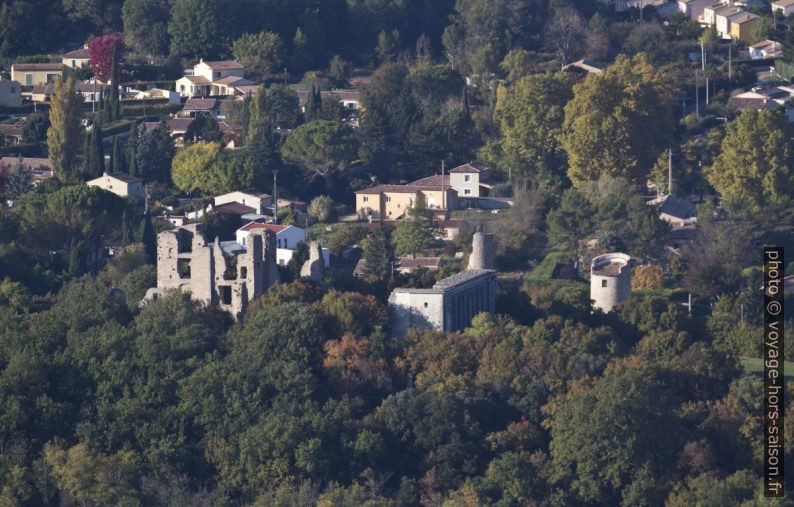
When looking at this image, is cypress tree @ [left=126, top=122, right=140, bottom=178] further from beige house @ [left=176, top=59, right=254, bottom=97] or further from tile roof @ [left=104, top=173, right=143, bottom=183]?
beige house @ [left=176, top=59, right=254, bottom=97]

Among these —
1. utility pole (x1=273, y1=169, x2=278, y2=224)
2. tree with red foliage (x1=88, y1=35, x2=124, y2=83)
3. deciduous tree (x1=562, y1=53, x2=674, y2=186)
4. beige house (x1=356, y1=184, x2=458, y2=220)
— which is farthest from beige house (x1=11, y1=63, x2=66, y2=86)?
deciduous tree (x1=562, y1=53, x2=674, y2=186)

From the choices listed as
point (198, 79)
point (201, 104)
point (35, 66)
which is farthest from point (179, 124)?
point (35, 66)

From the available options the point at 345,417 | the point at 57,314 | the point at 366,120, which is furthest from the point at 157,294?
the point at 366,120

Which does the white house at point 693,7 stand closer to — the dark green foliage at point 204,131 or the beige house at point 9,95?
the dark green foliage at point 204,131

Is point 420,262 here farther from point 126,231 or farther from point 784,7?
point 784,7

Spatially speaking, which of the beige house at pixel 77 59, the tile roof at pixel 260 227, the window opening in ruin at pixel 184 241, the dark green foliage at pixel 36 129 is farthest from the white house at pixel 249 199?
the beige house at pixel 77 59
